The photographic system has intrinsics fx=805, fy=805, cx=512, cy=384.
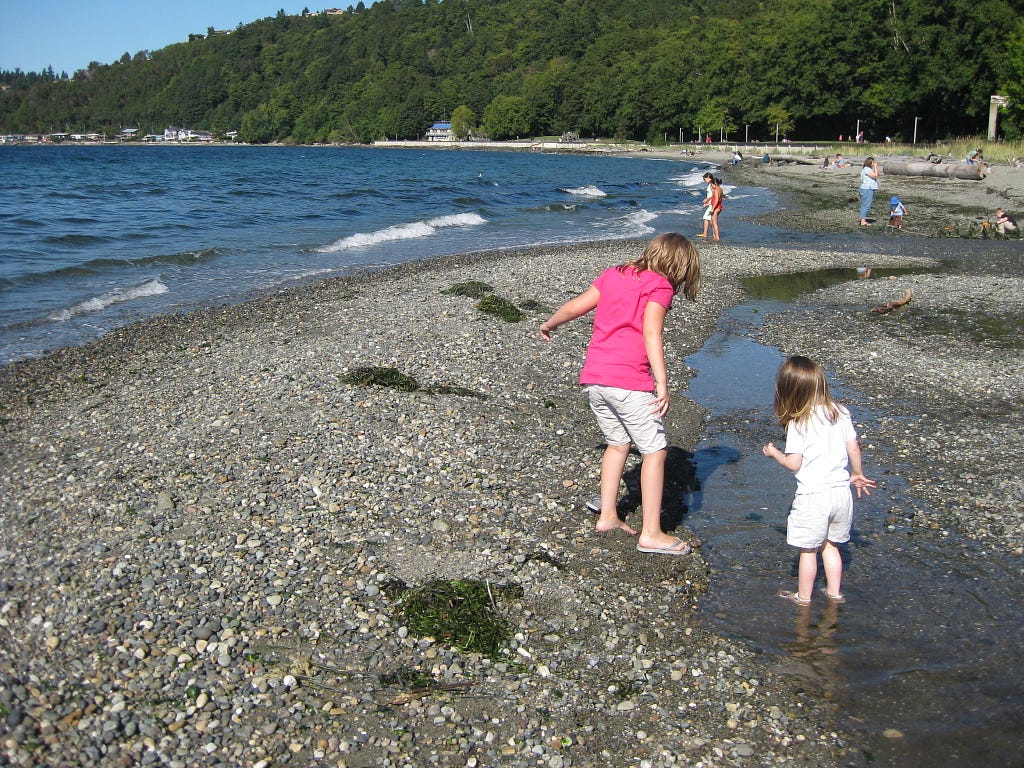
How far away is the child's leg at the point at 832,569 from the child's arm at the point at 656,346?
57.9 inches

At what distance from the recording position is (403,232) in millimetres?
29688

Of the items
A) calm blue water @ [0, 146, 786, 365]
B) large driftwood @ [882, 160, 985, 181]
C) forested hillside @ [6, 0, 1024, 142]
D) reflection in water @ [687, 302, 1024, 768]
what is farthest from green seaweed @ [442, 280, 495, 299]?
forested hillside @ [6, 0, 1024, 142]

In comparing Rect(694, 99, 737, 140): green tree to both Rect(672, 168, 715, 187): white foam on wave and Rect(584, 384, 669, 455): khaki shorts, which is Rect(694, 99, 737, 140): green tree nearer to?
Rect(672, 168, 715, 187): white foam on wave

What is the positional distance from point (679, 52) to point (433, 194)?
393 ft

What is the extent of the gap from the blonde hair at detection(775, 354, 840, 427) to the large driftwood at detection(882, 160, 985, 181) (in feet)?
144

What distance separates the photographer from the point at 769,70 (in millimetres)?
112312

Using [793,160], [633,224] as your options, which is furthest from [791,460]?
[793,160]

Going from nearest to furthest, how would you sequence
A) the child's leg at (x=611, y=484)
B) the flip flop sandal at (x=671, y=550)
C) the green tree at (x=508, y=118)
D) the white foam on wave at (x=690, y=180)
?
the flip flop sandal at (x=671, y=550) → the child's leg at (x=611, y=484) → the white foam on wave at (x=690, y=180) → the green tree at (x=508, y=118)

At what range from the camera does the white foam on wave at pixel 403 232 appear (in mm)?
26459

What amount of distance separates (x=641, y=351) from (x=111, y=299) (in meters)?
15.0

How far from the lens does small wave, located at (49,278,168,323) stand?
622 inches

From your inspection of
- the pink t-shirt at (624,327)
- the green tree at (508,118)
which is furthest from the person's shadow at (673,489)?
the green tree at (508,118)

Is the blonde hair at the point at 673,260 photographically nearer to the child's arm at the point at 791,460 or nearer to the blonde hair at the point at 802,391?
the blonde hair at the point at 802,391

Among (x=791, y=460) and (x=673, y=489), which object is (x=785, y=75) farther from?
(x=791, y=460)
